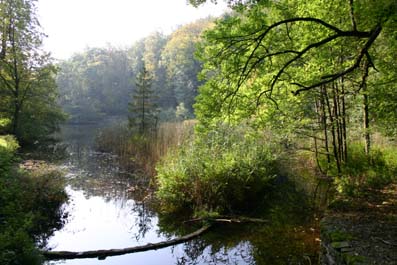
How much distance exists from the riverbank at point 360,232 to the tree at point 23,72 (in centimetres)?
1458

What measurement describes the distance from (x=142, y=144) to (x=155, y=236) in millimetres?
7434

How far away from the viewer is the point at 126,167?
11.7 meters

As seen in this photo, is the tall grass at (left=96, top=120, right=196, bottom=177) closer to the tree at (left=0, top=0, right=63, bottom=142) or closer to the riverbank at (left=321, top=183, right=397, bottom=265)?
the tree at (left=0, top=0, right=63, bottom=142)

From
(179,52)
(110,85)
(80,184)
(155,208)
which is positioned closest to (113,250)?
(155,208)

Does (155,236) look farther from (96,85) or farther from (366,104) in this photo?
(96,85)

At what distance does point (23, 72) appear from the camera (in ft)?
53.1

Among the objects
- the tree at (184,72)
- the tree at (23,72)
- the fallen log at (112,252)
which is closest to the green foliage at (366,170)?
the fallen log at (112,252)

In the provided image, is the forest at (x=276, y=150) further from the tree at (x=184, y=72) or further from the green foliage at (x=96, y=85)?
the green foliage at (x=96, y=85)

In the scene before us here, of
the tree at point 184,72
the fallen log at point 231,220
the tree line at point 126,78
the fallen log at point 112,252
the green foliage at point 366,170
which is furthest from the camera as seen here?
the tree line at point 126,78

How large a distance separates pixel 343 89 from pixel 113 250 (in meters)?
6.33

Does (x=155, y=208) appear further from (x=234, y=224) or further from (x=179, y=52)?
(x=179, y=52)

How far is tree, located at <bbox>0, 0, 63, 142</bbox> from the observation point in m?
15.4

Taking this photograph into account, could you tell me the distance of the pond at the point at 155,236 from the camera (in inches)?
200

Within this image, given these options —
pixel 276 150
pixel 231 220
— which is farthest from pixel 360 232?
pixel 276 150
